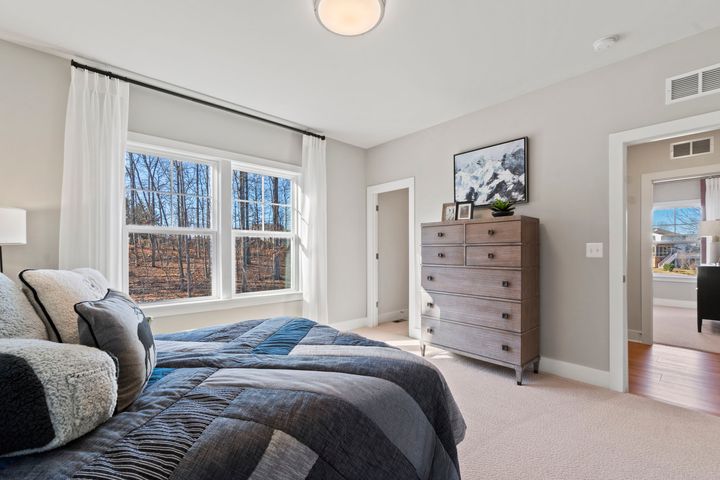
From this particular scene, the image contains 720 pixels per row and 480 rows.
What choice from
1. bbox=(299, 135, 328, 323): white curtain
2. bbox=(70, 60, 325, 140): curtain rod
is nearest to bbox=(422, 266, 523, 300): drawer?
bbox=(299, 135, 328, 323): white curtain

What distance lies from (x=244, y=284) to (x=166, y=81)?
82.8 inches

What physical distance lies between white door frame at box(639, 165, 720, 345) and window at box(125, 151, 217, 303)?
16.3 ft

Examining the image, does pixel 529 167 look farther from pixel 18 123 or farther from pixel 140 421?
pixel 18 123

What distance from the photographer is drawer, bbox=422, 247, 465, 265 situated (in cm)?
305

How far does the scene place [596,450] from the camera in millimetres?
1805

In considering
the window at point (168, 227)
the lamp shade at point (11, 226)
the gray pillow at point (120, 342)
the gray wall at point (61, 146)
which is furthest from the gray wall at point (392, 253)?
the gray pillow at point (120, 342)

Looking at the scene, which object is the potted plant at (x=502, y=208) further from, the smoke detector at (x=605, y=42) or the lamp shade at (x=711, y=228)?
the lamp shade at (x=711, y=228)

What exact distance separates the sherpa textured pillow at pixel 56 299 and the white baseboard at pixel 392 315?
3950 mm

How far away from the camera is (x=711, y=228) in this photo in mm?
5039

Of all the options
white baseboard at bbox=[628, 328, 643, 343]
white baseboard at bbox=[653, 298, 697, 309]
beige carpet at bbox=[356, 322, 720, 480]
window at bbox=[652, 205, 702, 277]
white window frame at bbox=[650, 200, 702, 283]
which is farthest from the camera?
window at bbox=[652, 205, 702, 277]

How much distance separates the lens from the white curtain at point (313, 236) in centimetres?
391

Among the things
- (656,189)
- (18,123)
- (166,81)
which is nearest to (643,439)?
(166,81)

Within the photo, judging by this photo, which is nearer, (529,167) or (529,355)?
(529,355)

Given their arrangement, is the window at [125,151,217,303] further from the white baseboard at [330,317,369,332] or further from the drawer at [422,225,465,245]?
the drawer at [422,225,465,245]
